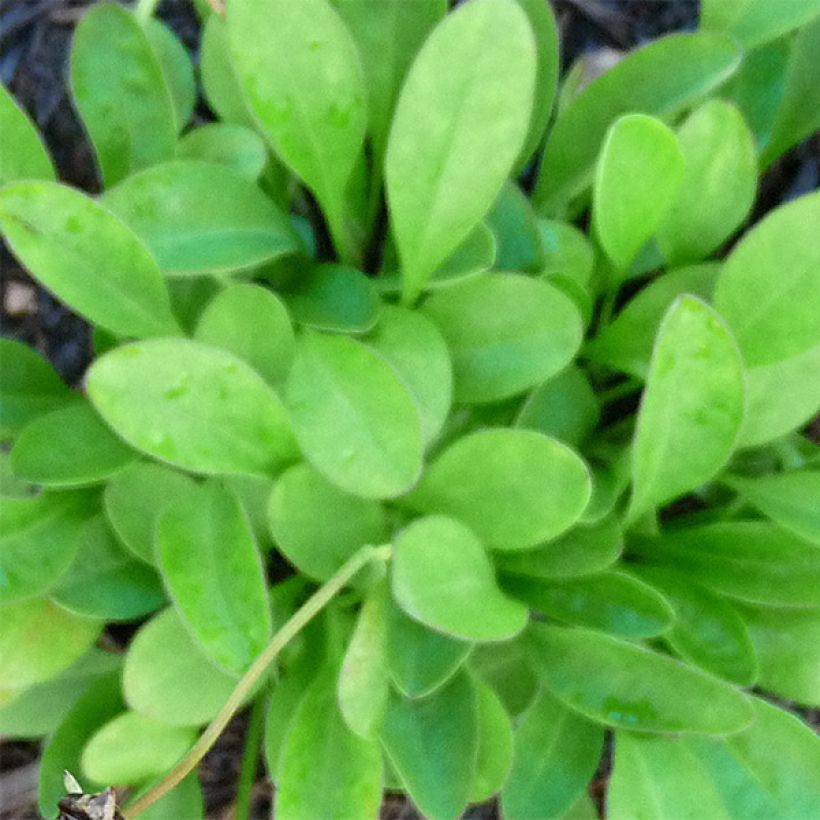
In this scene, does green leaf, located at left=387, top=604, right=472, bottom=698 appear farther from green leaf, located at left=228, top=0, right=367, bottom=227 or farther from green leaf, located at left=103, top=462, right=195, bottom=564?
green leaf, located at left=228, top=0, right=367, bottom=227

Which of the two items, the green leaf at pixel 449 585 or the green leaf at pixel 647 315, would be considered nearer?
the green leaf at pixel 449 585

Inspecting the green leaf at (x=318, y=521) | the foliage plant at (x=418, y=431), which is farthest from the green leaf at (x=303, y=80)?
the green leaf at (x=318, y=521)

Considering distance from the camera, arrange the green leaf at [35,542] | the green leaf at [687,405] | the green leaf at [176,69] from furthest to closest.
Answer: the green leaf at [176,69], the green leaf at [35,542], the green leaf at [687,405]

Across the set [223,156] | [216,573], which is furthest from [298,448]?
[223,156]

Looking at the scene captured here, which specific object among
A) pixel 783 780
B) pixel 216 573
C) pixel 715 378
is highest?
pixel 715 378

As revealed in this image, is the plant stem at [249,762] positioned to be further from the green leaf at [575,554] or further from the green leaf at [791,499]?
the green leaf at [791,499]

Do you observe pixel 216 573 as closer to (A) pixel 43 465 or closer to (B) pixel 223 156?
(A) pixel 43 465

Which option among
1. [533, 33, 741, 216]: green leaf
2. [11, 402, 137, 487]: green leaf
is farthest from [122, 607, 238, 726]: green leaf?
[533, 33, 741, 216]: green leaf
